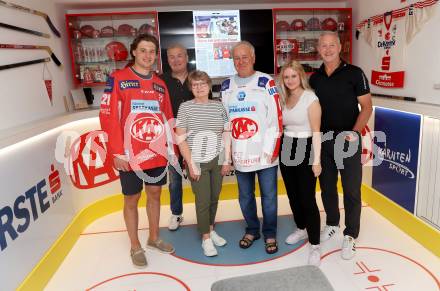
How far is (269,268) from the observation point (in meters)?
2.55

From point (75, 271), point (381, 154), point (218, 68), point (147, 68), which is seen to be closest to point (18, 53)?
point (147, 68)

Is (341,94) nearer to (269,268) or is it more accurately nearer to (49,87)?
(269,268)

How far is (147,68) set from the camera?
97.1 inches

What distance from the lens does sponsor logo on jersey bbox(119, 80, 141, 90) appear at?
236 cm

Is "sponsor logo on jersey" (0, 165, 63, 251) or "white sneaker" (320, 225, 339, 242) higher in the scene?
"sponsor logo on jersey" (0, 165, 63, 251)

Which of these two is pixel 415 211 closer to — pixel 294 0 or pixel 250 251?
pixel 250 251

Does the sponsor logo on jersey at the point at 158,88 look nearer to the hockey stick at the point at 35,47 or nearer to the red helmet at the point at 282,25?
the hockey stick at the point at 35,47

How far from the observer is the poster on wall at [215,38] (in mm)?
3953

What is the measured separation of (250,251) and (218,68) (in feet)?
7.09

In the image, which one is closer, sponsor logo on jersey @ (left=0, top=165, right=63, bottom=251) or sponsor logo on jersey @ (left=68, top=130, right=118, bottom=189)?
sponsor logo on jersey @ (left=0, top=165, right=63, bottom=251)

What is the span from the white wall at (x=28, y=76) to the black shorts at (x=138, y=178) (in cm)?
87

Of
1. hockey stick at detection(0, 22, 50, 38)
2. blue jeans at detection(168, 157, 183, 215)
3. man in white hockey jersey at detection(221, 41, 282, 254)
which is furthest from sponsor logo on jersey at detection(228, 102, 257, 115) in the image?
hockey stick at detection(0, 22, 50, 38)

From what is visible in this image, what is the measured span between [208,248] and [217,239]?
0.17 meters

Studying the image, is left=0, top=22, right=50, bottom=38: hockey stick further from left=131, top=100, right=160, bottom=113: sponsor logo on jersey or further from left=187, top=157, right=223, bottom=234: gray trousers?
left=187, top=157, right=223, bottom=234: gray trousers
